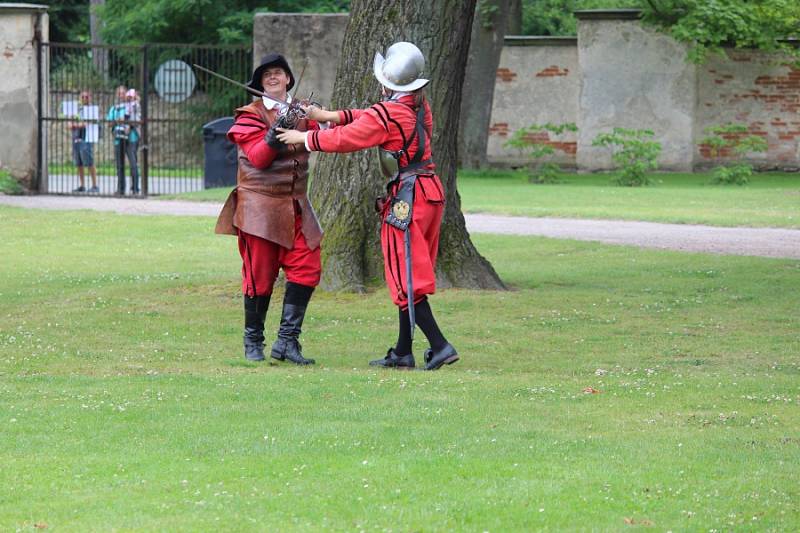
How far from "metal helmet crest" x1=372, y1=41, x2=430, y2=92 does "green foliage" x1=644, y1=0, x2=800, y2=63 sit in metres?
19.4

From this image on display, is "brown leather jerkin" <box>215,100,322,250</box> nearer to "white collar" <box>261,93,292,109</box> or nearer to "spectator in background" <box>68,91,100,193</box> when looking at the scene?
"white collar" <box>261,93,292,109</box>

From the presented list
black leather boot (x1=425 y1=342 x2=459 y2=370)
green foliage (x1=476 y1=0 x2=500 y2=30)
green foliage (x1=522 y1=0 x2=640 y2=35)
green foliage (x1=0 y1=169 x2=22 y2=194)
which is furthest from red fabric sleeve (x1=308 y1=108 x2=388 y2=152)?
green foliage (x1=522 y1=0 x2=640 y2=35)

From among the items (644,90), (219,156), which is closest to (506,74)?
(644,90)

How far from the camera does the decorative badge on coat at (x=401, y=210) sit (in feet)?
28.3

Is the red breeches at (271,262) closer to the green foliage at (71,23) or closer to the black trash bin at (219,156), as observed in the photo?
the black trash bin at (219,156)

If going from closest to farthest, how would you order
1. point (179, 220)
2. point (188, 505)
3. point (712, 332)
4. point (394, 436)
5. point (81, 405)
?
point (188, 505) → point (394, 436) → point (81, 405) → point (712, 332) → point (179, 220)

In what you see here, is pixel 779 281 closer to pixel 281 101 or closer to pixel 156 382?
pixel 281 101

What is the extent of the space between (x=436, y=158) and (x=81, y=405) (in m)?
5.41

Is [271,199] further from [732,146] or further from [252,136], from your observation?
[732,146]

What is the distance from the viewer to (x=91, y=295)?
1244 cm

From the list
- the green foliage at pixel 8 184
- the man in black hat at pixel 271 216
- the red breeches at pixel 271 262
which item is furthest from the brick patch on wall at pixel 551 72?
the red breeches at pixel 271 262

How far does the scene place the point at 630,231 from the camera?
59.3 ft

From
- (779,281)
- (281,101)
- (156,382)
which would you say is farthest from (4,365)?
(779,281)

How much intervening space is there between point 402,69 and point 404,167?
23.4 inches
